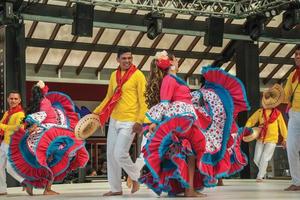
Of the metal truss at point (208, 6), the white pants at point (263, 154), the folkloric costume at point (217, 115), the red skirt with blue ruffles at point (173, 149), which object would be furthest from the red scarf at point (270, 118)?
the red skirt with blue ruffles at point (173, 149)

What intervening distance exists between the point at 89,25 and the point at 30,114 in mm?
5907

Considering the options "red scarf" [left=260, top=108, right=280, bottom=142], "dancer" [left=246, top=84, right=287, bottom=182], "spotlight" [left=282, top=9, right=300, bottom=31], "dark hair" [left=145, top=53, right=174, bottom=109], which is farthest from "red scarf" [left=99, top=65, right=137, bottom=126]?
"spotlight" [left=282, top=9, right=300, bottom=31]

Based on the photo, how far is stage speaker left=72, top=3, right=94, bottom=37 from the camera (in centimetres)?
1237

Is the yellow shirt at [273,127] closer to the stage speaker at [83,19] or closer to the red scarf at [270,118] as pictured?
the red scarf at [270,118]

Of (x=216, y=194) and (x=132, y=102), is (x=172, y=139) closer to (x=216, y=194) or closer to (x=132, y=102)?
(x=132, y=102)

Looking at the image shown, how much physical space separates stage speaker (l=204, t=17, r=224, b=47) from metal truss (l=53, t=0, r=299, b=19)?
218 millimetres

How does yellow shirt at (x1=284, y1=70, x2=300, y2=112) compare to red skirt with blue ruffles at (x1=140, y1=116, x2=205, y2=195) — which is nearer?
red skirt with blue ruffles at (x1=140, y1=116, x2=205, y2=195)

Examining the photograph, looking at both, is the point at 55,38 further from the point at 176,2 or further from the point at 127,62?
the point at 127,62

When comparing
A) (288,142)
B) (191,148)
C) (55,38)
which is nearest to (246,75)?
(55,38)

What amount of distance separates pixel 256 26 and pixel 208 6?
1.24 meters

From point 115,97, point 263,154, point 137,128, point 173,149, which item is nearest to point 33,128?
point 115,97

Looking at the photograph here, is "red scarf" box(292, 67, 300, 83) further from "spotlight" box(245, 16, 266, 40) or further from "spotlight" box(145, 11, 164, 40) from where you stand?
"spotlight" box(245, 16, 266, 40)

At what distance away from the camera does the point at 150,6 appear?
42.6 feet

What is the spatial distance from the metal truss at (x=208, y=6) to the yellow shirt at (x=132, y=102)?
242 inches
